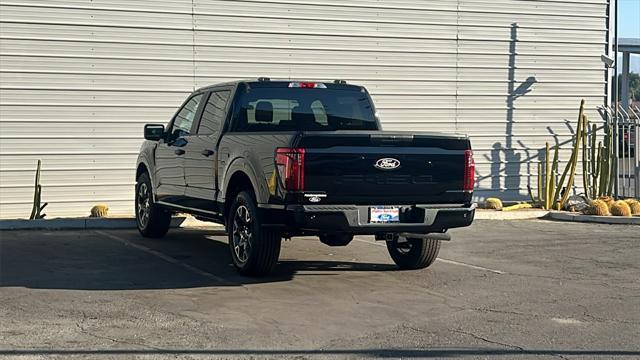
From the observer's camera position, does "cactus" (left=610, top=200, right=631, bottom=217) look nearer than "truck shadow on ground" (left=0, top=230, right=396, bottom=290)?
No

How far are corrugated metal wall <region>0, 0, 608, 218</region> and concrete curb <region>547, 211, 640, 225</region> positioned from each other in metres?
2.03

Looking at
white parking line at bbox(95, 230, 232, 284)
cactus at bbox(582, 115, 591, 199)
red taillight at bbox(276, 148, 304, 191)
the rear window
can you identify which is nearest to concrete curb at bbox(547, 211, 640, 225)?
cactus at bbox(582, 115, 591, 199)

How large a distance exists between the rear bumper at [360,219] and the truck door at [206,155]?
1.88 m

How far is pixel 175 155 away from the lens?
11.5 m

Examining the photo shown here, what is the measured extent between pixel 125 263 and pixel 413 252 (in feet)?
10.4

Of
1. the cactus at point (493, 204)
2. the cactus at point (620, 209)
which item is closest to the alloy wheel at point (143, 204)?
the cactus at point (493, 204)

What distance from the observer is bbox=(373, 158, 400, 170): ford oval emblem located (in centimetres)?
879

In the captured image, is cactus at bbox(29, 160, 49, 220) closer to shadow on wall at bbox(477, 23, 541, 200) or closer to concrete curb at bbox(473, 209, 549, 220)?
concrete curb at bbox(473, 209, 549, 220)

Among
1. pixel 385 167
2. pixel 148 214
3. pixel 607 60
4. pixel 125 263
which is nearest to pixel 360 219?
pixel 385 167

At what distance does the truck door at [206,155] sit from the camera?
10304 millimetres

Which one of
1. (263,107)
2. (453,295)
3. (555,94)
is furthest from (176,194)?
(555,94)

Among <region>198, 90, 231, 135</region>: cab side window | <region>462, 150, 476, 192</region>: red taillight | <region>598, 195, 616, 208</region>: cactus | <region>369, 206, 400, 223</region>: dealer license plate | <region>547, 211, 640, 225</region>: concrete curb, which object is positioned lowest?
<region>547, 211, 640, 225</region>: concrete curb

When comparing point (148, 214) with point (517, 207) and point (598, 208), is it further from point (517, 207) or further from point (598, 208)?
point (598, 208)

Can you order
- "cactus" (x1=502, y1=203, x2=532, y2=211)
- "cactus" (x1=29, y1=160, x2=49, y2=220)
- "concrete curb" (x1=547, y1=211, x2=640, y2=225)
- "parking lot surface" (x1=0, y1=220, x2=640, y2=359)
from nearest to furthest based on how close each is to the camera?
"parking lot surface" (x1=0, y1=220, x2=640, y2=359) → "cactus" (x1=29, y1=160, x2=49, y2=220) → "concrete curb" (x1=547, y1=211, x2=640, y2=225) → "cactus" (x1=502, y1=203, x2=532, y2=211)
